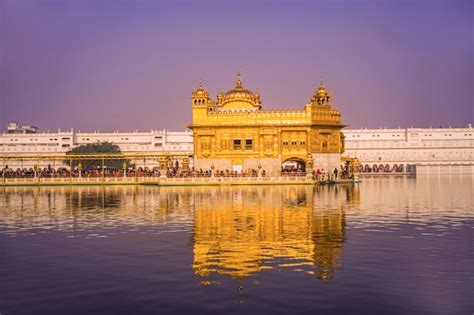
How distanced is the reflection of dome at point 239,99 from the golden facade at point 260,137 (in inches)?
168

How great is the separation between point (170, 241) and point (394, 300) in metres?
8.55

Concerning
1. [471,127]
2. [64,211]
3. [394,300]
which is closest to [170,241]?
[394,300]

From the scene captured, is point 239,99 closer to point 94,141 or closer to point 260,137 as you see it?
point 260,137

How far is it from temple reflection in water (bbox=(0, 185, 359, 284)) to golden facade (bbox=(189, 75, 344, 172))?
88.9ft

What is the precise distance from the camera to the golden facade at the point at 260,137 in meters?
60.5

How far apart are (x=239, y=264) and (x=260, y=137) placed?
4695 centimetres

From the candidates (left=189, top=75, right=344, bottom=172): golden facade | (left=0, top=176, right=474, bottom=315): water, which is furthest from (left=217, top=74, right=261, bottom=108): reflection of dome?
(left=0, top=176, right=474, bottom=315): water

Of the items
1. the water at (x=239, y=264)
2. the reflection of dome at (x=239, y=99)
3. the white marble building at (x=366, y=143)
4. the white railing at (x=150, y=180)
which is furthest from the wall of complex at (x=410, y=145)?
the water at (x=239, y=264)

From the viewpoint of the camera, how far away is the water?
35.6ft

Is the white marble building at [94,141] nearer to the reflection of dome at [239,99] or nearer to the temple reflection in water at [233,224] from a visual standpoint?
the reflection of dome at [239,99]

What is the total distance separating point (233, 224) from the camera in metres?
21.6

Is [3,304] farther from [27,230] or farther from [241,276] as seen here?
[27,230]

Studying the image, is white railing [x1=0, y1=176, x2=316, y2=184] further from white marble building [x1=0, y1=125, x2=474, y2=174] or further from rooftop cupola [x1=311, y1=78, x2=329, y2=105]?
white marble building [x1=0, y1=125, x2=474, y2=174]

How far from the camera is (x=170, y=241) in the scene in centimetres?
1788
